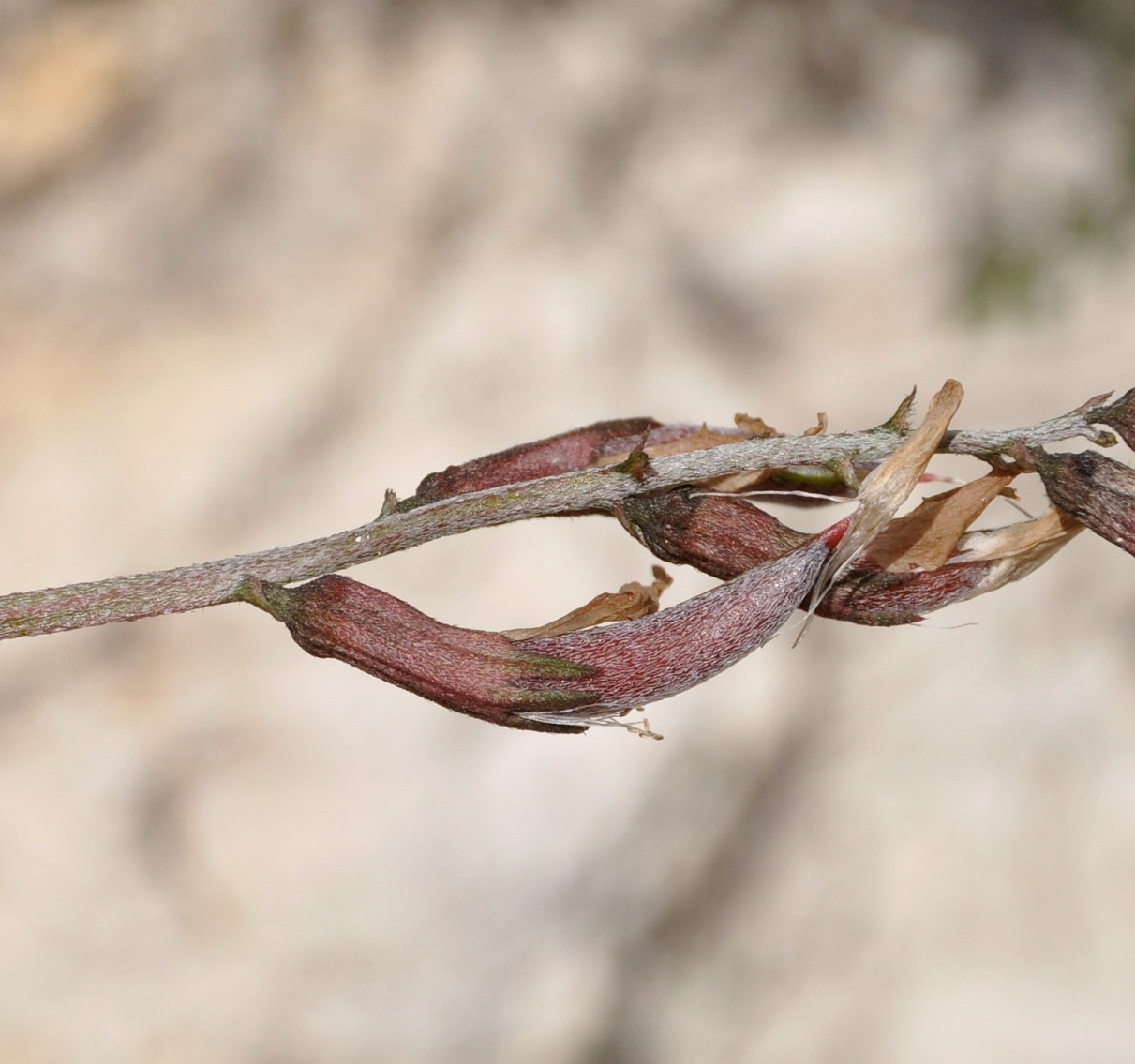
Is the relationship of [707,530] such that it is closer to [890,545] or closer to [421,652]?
[890,545]

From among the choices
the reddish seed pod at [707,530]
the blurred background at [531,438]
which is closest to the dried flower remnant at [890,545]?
the reddish seed pod at [707,530]

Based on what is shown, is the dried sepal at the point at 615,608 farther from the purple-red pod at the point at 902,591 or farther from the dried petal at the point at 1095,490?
the dried petal at the point at 1095,490

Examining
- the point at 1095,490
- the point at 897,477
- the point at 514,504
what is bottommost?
the point at 1095,490

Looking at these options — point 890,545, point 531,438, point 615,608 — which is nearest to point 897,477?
point 890,545

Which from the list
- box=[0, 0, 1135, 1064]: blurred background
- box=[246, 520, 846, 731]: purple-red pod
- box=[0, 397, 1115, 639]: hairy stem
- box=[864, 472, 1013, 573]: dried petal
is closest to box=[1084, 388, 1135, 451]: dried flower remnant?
box=[0, 397, 1115, 639]: hairy stem

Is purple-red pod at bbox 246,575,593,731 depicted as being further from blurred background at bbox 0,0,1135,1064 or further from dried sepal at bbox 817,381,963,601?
blurred background at bbox 0,0,1135,1064

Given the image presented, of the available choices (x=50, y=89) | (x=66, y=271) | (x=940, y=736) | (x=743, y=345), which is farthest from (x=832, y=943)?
(x=50, y=89)

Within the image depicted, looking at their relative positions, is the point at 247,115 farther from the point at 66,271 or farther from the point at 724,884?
the point at 724,884
